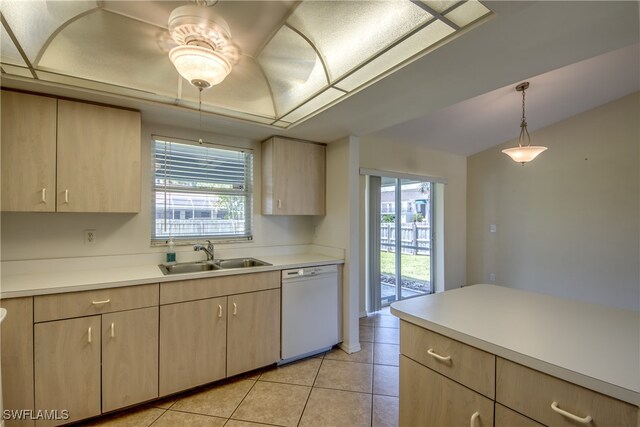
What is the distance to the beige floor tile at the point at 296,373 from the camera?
2.39m

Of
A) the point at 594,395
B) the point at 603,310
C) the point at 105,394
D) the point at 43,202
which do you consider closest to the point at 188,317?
the point at 105,394

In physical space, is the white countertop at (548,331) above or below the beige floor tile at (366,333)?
above

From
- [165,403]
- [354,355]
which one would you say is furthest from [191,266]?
[354,355]

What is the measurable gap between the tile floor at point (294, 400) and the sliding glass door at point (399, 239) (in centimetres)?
156

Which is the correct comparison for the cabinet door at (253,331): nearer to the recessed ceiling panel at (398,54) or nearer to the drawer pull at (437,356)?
the drawer pull at (437,356)

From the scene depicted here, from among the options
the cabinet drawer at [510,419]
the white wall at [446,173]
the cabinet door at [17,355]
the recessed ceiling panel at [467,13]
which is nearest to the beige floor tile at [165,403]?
the cabinet door at [17,355]

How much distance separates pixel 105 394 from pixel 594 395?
2.58 m

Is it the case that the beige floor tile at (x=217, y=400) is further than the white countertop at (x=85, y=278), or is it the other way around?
the beige floor tile at (x=217, y=400)

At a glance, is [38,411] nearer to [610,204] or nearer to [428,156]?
[428,156]

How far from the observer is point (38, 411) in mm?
1702

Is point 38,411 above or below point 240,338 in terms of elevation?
below

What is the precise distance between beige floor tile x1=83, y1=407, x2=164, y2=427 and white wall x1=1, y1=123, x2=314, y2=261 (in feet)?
4.02

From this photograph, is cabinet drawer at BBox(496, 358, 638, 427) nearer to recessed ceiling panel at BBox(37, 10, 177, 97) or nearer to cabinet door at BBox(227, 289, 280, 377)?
cabinet door at BBox(227, 289, 280, 377)

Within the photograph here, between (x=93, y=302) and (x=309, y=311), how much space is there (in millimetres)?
→ 1687
